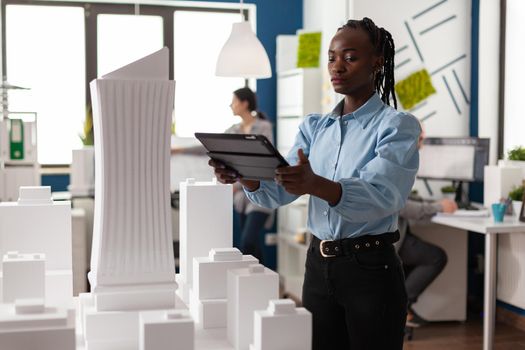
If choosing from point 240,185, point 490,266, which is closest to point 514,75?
point 490,266

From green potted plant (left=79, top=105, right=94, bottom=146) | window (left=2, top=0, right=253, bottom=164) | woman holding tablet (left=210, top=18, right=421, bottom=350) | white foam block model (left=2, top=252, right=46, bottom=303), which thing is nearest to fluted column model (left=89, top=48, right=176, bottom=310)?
white foam block model (left=2, top=252, right=46, bottom=303)

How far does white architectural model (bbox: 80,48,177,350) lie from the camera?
146 cm

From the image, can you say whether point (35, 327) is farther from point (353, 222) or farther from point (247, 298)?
point (353, 222)

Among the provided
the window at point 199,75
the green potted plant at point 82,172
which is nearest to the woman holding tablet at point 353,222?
the green potted plant at point 82,172

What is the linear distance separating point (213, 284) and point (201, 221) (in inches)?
8.7

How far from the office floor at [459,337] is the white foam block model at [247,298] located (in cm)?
298

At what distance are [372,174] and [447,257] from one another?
3277mm

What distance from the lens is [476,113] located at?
16.9 ft

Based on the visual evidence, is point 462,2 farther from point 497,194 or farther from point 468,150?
point 497,194

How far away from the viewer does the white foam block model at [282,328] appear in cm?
121

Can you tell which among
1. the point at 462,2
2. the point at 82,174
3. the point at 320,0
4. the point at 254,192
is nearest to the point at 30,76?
the point at 82,174

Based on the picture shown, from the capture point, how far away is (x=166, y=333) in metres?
1.21

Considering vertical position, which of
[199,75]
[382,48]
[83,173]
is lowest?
[83,173]

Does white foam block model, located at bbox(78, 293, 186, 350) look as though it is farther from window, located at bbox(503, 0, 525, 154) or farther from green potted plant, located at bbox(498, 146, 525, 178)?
window, located at bbox(503, 0, 525, 154)
